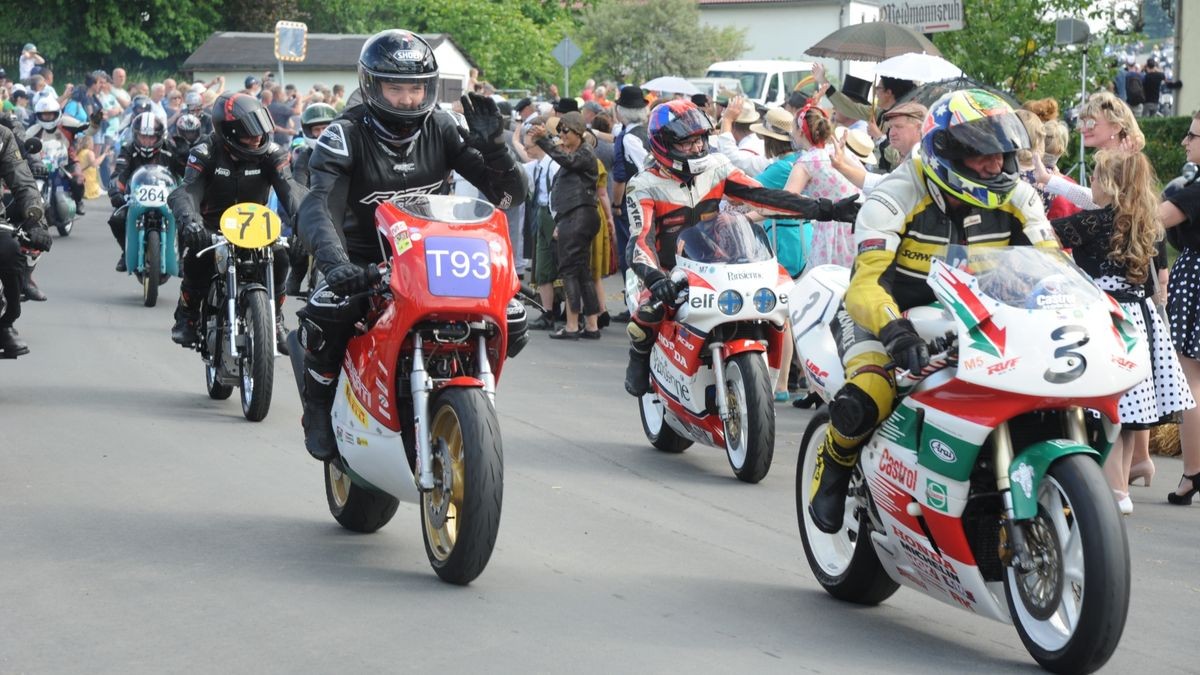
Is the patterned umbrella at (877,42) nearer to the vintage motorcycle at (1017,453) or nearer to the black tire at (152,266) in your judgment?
the black tire at (152,266)

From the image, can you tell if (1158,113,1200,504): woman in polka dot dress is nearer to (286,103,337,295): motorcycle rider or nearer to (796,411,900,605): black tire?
(796,411,900,605): black tire

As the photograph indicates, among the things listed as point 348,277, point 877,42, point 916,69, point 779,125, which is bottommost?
point 348,277

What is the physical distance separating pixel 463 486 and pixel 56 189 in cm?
2081

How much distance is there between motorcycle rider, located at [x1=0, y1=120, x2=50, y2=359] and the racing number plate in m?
5.40

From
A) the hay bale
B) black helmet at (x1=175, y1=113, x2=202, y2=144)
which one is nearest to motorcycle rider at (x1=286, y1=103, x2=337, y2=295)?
black helmet at (x1=175, y1=113, x2=202, y2=144)

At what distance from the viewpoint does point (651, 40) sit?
219ft

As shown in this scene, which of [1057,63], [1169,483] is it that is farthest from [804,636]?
[1057,63]

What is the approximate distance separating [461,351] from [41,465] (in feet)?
12.1

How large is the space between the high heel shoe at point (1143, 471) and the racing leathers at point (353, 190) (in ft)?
13.2

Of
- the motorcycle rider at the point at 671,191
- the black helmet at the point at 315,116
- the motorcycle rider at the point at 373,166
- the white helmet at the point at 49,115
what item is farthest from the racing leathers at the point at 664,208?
the white helmet at the point at 49,115

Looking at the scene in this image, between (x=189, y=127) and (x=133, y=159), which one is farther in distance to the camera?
(x=133, y=159)

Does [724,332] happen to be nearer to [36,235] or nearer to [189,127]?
[36,235]

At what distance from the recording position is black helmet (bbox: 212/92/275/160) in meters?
11.9

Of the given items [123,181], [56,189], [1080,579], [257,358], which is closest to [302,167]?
[123,181]
